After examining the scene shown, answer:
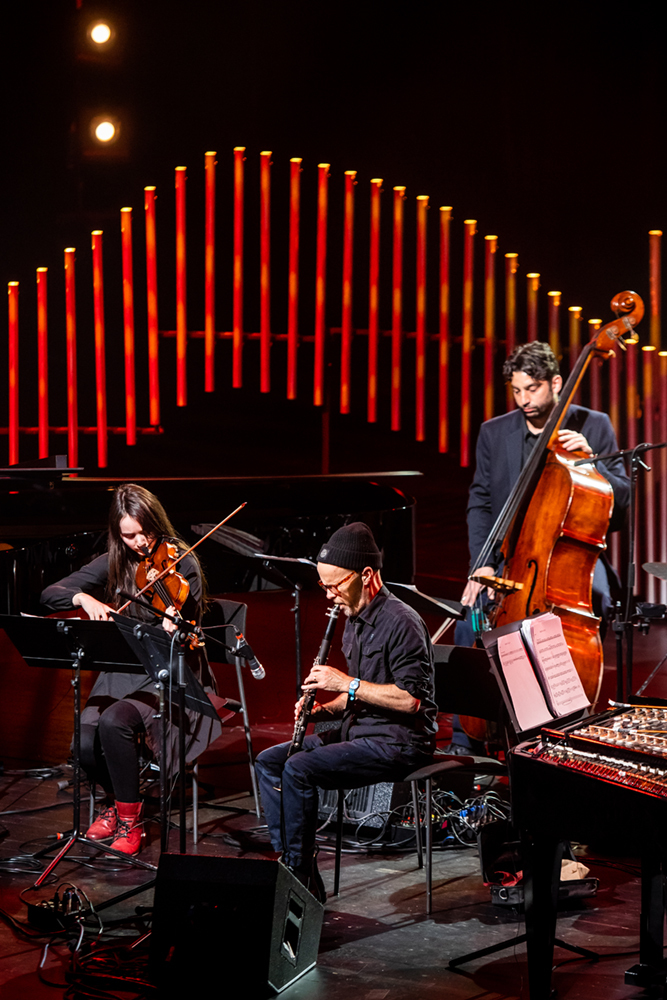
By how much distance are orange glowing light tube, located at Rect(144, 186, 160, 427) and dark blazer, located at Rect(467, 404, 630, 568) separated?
273cm

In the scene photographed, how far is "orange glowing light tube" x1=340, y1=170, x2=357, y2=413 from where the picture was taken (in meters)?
6.53

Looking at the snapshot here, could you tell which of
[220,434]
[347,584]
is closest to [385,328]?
[220,434]

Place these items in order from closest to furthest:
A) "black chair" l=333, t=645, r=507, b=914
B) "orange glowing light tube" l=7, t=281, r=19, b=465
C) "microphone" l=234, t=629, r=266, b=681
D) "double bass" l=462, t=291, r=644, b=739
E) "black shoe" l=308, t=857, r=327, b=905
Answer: "microphone" l=234, t=629, r=266, b=681 → "black shoe" l=308, t=857, r=327, b=905 → "black chair" l=333, t=645, r=507, b=914 → "double bass" l=462, t=291, r=644, b=739 → "orange glowing light tube" l=7, t=281, r=19, b=465

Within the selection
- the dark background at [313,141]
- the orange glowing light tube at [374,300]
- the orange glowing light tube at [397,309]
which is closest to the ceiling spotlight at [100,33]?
the dark background at [313,141]

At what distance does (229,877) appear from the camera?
2.51 meters

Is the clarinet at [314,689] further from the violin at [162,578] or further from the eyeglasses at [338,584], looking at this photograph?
the violin at [162,578]

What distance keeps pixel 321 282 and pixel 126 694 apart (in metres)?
3.49

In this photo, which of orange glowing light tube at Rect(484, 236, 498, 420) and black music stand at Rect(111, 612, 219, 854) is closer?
black music stand at Rect(111, 612, 219, 854)

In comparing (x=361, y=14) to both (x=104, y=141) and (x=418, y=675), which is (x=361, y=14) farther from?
(x=418, y=675)

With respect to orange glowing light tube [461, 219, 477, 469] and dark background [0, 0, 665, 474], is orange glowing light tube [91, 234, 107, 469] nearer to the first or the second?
dark background [0, 0, 665, 474]

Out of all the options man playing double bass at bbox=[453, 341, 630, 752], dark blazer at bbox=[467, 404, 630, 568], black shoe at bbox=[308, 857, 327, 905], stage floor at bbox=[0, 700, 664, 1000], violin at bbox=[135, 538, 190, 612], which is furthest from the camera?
dark blazer at bbox=[467, 404, 630, 568]

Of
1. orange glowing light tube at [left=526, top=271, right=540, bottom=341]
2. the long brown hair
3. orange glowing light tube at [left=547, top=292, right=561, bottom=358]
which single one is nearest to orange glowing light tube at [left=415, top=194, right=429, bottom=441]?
orange glowing light tube at [left=526, top=271, right=540, bottom=341]

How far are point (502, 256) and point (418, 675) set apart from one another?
4531 mm

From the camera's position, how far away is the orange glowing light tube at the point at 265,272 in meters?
6.39
